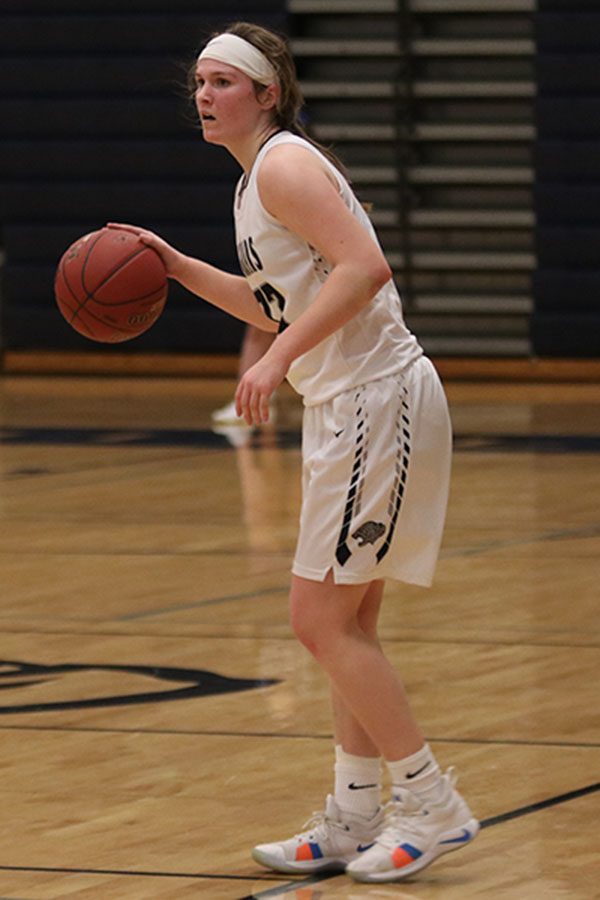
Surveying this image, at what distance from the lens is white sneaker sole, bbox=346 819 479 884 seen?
9.96 ft

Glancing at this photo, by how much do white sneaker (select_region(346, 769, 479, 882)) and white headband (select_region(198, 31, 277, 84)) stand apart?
111 centimetres

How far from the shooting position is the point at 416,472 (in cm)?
312

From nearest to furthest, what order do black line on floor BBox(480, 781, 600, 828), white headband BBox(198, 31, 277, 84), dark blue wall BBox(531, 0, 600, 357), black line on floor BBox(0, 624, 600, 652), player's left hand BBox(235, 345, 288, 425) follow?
player's left hand BBox(235, 345, 288, 425) < white headband BBox(198, 31, 277, 84) < black line on floor BBox(480, 781, 600, 828) < black line on floor BBox(0, 624, 600, 652) < dark blue wall BBox(531, 0, 600, 357)

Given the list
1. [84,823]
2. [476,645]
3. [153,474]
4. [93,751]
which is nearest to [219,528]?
[153,474]

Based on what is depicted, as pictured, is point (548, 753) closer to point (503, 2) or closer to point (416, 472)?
point (416, 472)

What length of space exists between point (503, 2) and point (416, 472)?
29.8 feet

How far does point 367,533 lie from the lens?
3068 mm

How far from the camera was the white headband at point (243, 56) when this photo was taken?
3168 mm

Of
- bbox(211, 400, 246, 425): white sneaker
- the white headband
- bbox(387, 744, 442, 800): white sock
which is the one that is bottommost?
bbox(211, 400, 246, 425): white sneaker

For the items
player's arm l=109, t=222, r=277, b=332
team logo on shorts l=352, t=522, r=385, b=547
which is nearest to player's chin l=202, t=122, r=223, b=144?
player's arm l=109, t=222, r=277, b=332

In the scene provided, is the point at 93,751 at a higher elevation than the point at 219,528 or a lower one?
higher

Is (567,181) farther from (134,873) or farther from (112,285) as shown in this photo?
(134,873)

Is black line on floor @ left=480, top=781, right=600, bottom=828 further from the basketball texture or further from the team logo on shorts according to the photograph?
the basketball texture

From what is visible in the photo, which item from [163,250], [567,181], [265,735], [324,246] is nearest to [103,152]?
[567,181]
